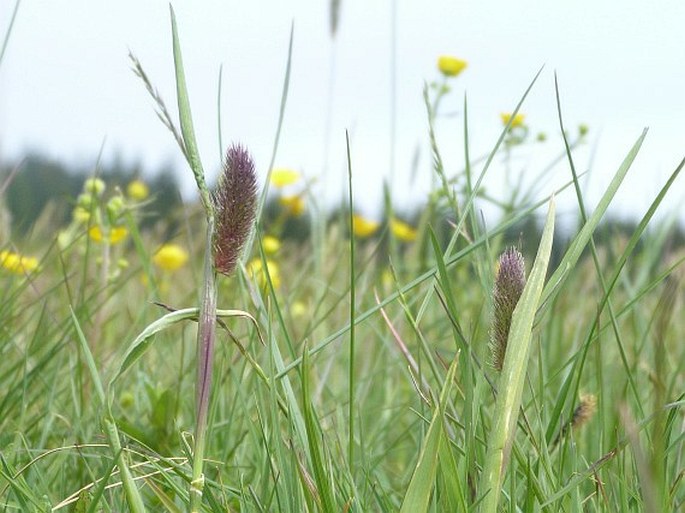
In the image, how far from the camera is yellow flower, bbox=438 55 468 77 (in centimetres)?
259

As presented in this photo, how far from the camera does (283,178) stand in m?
3.17

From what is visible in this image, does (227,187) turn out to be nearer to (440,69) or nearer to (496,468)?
(496,468)

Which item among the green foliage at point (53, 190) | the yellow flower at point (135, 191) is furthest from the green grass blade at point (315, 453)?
the yellow flower at point (135, 191)

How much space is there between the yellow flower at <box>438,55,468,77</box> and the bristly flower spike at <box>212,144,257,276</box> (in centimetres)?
200

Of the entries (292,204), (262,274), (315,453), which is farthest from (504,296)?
(292,204)

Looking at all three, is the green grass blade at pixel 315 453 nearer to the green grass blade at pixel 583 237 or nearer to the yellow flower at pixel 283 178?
the green grass blade at pixel 583 237

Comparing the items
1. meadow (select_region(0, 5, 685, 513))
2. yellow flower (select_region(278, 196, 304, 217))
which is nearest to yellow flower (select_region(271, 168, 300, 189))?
yellow flower (select_region(278, 196, 304, 217))

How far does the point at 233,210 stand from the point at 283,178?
254 cm

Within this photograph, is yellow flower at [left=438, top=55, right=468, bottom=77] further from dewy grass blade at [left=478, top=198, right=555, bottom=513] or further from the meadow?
dewy grass blade at [left=478, top=198, right=555, bottom=513]

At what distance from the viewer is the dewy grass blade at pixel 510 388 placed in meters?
0.65

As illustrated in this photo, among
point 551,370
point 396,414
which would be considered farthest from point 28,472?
point 551,370

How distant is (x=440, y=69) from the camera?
2602mm

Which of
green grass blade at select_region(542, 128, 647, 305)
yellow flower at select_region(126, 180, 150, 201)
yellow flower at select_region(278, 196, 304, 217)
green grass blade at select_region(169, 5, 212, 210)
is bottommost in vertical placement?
yellow flower at select_region(278, 196, 304, 217)

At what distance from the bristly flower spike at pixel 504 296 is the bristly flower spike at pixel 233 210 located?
171 mm
